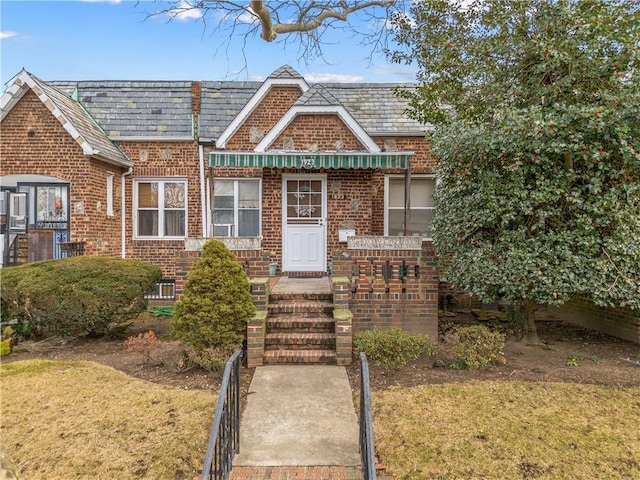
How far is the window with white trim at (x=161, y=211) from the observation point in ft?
41.2

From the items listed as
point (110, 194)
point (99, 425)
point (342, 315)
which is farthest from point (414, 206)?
point (99, 425)

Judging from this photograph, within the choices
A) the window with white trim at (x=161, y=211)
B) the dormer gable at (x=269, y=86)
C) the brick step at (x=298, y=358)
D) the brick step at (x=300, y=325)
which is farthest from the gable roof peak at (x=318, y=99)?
the brick step at (x=298, y=358)

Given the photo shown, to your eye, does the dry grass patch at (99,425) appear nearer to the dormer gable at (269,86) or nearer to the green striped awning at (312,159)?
the green striped awning at (312,159)

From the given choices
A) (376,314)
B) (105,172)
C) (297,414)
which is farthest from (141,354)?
(105,172)

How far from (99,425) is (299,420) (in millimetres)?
2182

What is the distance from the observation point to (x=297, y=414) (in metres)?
4.82

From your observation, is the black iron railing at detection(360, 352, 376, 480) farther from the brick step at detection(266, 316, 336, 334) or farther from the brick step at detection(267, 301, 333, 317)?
the brick step at detection(267, 301, 333, 317)

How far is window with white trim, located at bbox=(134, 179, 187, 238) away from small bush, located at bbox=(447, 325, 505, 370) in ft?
29.0

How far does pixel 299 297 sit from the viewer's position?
7.64 meters

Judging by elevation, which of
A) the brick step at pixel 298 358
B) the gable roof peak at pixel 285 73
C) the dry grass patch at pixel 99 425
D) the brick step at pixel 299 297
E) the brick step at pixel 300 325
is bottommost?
the dry grass patch at pixel 99 425

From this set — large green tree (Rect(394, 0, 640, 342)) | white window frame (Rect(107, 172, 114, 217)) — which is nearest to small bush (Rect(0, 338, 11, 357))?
white window frame (Rect(107, 172, 114, 217))

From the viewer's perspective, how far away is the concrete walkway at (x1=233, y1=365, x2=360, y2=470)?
13.1ft

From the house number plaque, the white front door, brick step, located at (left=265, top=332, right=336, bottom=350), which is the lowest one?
brick step, located at (left=265, top=332, right=336, bottom=350)

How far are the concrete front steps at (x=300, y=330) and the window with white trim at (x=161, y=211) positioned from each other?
6243 millimetres
